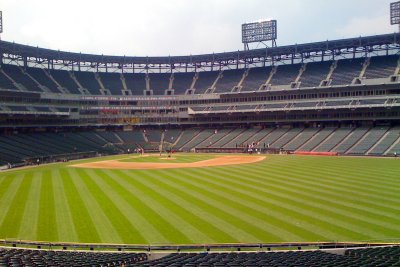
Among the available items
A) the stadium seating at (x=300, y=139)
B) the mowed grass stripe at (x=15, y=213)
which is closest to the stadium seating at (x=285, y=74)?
the stadium seating at (x=300, y=139)

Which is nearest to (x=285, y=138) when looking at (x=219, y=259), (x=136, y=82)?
(x=136, y=82)

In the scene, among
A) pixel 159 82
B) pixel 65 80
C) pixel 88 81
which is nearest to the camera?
pixel 65 80

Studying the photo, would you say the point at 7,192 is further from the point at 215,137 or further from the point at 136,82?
the point at 136,82

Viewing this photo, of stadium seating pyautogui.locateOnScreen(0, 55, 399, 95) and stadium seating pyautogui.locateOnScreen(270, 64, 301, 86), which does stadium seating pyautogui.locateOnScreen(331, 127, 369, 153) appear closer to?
stadium seating pyautogui.locateOnScreen(0, 55, 399, 95)

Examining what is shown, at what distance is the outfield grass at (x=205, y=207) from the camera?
2483cm

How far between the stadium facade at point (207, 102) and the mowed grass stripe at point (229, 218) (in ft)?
145

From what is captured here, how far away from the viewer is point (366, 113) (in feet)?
273

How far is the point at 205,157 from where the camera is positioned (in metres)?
78.9

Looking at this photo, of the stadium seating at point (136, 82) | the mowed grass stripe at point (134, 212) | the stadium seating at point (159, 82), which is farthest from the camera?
the stadium seating at point (159, 82)

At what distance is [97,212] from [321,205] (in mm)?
18396

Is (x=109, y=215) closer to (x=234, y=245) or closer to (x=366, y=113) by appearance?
(x=234, y=245)

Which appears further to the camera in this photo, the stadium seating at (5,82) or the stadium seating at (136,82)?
the stadium seating at (136,82)

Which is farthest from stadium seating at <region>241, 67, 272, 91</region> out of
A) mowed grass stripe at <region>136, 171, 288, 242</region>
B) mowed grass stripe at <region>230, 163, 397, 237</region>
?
mowed grass stripe at <region>136, 171, 288, 242</region>

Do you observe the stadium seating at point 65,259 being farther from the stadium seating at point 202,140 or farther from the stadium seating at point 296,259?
the stadium seating at point 202,140
